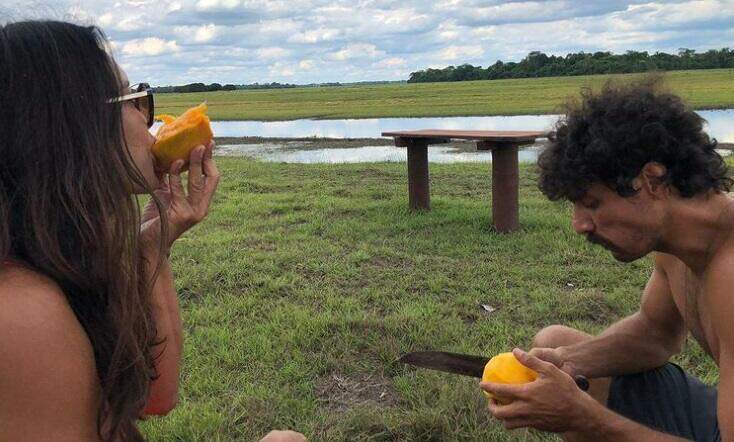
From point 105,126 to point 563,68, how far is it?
227 ft

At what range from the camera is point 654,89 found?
214 cm

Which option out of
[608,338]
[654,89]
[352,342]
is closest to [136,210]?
[654,89]

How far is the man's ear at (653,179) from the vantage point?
196cm

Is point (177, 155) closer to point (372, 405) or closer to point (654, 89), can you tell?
point (654, 89)

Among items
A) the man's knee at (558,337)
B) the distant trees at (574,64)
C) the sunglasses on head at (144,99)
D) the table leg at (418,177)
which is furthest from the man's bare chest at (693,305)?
the distant trees at (574,64)

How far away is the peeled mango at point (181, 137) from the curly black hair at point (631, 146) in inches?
44.2

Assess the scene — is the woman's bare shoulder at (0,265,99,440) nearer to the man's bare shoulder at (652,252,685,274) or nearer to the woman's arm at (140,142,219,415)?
the woman's arm at (140,142,219,415)

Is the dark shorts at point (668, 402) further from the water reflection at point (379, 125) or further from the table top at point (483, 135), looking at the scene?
the water reflection at point (379, 125)

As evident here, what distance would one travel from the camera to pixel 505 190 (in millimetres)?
6301

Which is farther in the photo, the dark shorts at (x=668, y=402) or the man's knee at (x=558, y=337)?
the man's knee at (x=558, y=337)

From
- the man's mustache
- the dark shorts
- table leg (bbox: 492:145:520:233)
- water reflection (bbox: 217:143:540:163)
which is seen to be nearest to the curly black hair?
the man's mustache

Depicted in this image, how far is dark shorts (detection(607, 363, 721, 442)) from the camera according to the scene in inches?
88.5

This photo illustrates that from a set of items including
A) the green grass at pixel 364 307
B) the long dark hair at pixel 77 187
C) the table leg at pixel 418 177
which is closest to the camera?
the long dark hair at pixel 77 187

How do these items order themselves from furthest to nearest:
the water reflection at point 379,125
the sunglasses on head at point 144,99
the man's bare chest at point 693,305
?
the water reflection at point 379,125 < the man's bare chest at point 693,305 < the sunglasses on head at point 144,99
